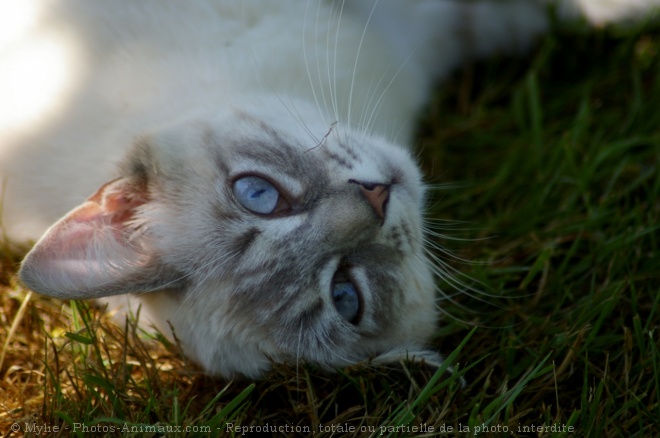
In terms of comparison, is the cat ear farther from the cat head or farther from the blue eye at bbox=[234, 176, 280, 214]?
the blue eye at bbox=[234, 176, 280, 214]

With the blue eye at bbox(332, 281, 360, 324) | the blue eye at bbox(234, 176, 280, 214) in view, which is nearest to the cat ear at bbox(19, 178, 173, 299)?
the blue eye at bbox(234, 176, 280, 214)

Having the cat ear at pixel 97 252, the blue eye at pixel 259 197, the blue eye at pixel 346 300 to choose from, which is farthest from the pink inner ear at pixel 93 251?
the blue eye at pixel 346 300

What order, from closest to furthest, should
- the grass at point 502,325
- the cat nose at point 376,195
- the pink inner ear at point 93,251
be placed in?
the pink inner ear at point 93,251, the cat nose at point 376,195, the grass at point 502,325

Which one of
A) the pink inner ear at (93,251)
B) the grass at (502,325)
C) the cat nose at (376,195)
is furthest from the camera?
the grass at (502,325)

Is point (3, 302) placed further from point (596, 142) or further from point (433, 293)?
point (596, 142)

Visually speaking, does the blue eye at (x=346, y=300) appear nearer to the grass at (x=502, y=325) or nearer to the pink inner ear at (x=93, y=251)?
the grass at (x=502, y=325)

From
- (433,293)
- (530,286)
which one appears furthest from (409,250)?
(530,286)

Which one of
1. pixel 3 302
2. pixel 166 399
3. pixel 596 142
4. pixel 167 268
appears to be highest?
pixel 596 142
